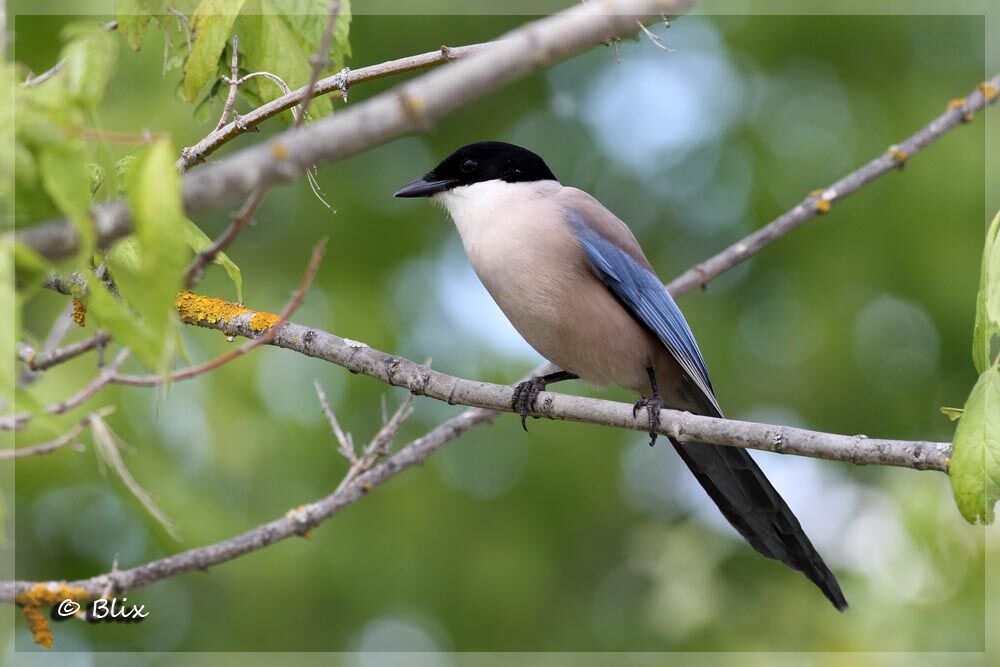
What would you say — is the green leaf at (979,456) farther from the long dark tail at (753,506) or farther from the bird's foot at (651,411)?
the long dark tail at (753,506)

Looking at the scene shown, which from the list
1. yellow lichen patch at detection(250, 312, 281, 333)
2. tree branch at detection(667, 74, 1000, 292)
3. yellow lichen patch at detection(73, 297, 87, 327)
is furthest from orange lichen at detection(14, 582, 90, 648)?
tree branch at detection(667, 74, 1000, 292)

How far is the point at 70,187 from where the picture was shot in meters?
1.61

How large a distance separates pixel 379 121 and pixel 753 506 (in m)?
2.75

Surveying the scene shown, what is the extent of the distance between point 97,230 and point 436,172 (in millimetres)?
2978

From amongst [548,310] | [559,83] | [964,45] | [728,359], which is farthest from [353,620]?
[964,45]

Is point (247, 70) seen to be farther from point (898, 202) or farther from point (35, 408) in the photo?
point (898, 202)

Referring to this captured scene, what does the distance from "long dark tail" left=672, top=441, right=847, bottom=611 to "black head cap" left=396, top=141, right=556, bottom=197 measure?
4.68 feet

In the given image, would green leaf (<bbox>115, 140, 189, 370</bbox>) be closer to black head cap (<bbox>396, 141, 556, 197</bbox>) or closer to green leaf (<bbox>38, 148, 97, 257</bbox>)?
green leaf (<bbox>38, 148, 97, 257</bbox>)

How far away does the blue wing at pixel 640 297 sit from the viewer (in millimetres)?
4047

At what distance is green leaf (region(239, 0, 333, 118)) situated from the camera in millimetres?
2980

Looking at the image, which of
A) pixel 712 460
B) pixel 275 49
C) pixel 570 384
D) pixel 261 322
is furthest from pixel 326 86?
pixel 570 384

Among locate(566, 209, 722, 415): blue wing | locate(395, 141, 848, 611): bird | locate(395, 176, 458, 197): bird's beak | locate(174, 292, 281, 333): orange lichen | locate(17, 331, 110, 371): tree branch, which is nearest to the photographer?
locate(17, 331, 110, 371): tree branch

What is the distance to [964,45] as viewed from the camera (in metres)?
7.48

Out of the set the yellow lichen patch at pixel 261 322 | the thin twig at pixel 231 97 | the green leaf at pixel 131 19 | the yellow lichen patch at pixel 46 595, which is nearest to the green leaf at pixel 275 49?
the thin twig at pixel 231 97
